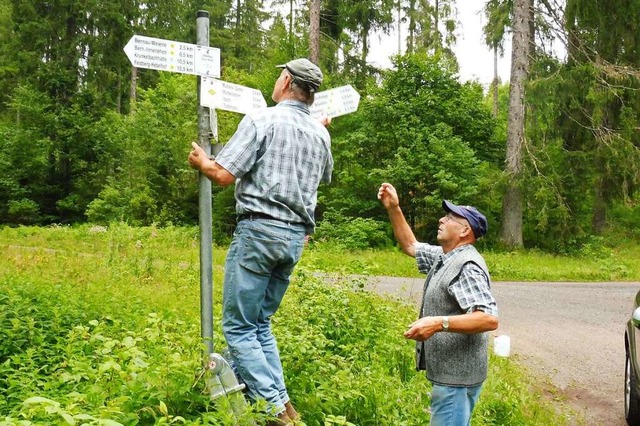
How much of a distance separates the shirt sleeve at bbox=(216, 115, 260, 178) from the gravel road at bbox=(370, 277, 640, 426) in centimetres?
393

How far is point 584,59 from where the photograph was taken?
1883cm

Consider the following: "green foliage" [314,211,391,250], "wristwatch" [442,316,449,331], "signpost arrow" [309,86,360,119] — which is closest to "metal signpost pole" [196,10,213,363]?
"signpost arrow" [309,86,360,119]

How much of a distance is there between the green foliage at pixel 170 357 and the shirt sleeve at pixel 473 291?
866 millimetres

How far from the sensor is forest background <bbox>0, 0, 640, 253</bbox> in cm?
1850

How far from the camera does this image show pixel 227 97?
3.37 meters

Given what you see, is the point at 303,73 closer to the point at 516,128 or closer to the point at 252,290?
the point at 252,290

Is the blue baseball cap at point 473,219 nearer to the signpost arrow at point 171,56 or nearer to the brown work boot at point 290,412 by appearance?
the brown work boot at point 290,412

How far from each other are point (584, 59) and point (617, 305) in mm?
11037

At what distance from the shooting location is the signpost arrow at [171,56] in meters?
3.14

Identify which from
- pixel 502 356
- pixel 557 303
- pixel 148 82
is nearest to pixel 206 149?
pixel 502 356

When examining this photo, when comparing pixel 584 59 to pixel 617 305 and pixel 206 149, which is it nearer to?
pixel 617 305

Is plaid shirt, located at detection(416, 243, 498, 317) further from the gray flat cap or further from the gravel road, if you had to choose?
the gravel road

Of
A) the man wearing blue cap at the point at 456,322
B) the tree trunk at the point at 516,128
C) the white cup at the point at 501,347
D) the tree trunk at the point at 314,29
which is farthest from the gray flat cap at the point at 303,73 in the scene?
the tree trunk at the point at 516,128

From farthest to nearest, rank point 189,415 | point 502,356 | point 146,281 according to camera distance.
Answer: point 146,281, point 502,356, point 189,415
